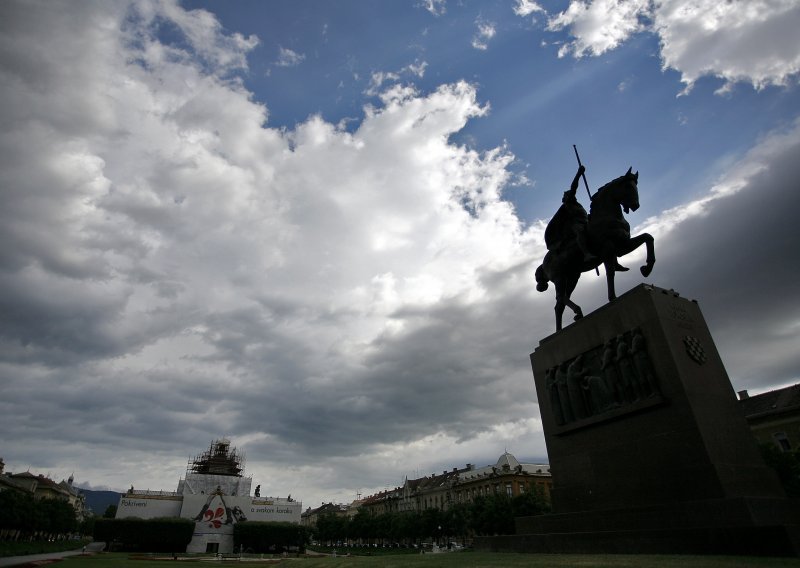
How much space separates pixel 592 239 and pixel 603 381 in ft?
14.3

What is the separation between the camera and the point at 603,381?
12.6 metres

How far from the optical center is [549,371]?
15.0 m

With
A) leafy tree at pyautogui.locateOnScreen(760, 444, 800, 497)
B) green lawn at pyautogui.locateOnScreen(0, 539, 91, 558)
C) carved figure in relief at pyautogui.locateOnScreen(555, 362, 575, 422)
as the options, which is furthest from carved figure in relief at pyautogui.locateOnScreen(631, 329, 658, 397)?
green lawn at pyautogui.locateOnScreen(0, 539, 91, 558)

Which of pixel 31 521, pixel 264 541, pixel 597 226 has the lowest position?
pixel 264 541

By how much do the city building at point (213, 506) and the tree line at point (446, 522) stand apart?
1814cm

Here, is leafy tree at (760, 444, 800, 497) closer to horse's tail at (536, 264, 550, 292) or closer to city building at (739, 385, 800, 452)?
city building at (739, 385, 800, 452)

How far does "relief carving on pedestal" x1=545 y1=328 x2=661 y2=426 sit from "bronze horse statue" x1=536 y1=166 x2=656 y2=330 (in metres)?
1.99

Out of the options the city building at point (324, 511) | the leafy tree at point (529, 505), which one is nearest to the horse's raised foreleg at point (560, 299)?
the leafy tree at point (529, 505)

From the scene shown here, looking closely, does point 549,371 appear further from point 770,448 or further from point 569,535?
point 770,448

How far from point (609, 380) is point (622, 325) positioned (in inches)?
60.1

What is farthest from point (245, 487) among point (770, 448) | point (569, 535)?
point (569, 535)

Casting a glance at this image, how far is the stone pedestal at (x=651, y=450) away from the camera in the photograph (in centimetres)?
881

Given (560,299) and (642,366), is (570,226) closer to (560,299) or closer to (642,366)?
(560,299)

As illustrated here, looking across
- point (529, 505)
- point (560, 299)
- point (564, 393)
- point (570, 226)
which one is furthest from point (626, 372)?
point (529, 505)
